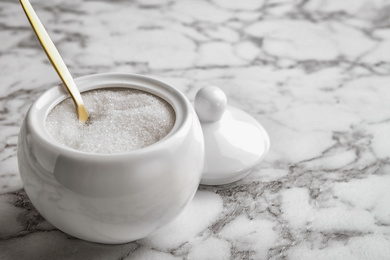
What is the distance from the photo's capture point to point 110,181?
1.31ft

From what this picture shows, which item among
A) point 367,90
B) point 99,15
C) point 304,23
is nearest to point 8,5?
point 99,15

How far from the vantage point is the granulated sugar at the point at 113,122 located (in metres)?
0.43

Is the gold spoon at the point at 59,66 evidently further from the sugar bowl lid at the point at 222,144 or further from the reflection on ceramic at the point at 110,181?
the sugar bowl lid at the point at 222,144

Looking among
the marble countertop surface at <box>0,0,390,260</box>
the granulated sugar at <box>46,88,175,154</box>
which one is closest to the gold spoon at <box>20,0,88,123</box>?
the granulated sugar at <box>46,88,175,154</box>

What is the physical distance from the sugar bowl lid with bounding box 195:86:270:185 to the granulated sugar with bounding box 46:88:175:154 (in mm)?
81

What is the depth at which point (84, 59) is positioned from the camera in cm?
78

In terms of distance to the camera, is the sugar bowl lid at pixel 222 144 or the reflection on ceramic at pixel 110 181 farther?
the sugar bowl lid at pixel 222 144

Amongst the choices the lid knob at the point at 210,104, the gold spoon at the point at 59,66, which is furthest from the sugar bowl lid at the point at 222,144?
the gold spoon at the point at 59,66

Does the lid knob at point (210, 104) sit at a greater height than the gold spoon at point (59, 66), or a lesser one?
lesser

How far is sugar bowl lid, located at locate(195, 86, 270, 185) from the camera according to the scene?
540 millimetres

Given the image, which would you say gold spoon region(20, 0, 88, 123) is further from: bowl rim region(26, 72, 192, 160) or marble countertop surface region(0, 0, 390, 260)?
marble countertop surface region(0, 0, 390, 260)

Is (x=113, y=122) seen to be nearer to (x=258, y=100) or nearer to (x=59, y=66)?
(x=59, y=66)

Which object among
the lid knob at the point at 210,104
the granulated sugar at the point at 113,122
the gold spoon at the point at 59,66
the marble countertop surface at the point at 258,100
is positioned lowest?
the marble countertop surface at the point at 258,100

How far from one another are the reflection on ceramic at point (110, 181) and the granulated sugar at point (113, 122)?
0.01 metres
